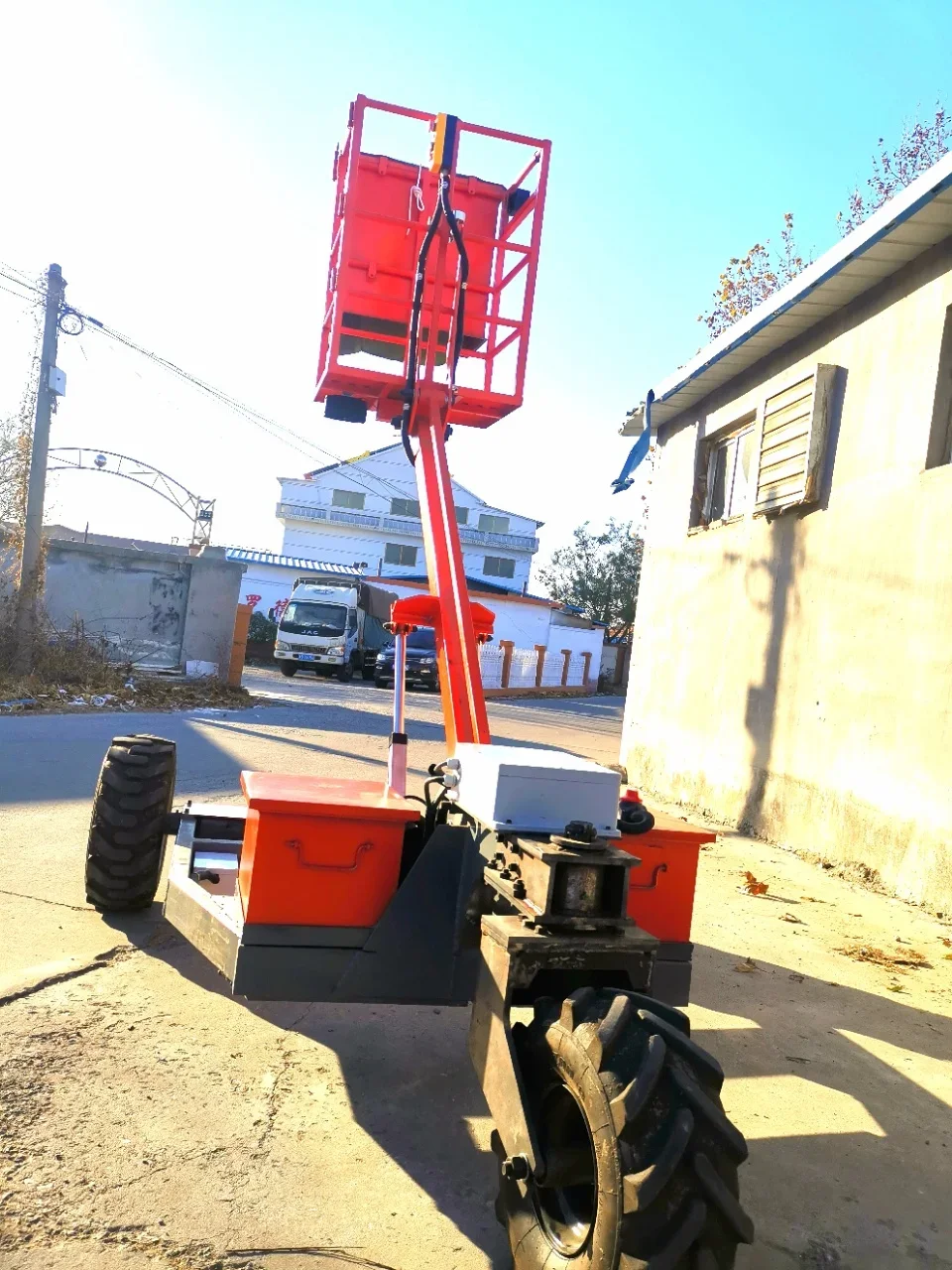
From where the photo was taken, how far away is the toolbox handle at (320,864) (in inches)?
127

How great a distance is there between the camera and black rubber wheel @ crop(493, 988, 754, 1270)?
1.98 metres

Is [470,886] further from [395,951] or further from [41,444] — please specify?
[41,444]

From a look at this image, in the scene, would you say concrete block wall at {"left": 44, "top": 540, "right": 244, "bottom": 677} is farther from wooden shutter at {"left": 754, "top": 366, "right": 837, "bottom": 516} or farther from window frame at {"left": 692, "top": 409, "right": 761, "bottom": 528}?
wooden shutter at {"left": 754, "top": 366, "right": 837, "bottom": 516}

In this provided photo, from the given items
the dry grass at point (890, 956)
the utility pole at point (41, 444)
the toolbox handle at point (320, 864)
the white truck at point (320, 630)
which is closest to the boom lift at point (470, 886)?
the toolbox handle at point (320, 864)

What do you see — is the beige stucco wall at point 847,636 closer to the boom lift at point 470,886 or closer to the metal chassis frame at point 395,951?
the boom lift at point 470,886

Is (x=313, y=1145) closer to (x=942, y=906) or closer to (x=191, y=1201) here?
(x=191, y=1201)

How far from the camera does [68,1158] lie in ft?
9.11

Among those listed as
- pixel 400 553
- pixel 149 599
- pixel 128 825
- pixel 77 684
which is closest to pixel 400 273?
pixel 128 825

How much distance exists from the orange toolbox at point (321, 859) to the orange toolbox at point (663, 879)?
87 centimetres

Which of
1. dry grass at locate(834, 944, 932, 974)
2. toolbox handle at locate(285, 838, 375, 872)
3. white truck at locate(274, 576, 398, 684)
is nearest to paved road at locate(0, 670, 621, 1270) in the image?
toolbox handle at locate(285, 838, 375, 872)

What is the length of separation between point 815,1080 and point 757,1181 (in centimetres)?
94

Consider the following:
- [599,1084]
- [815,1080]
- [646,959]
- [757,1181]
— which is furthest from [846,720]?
[599,1084]

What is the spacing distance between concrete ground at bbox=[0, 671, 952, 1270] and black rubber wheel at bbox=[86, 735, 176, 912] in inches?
7.3

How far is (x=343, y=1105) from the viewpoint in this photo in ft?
10.8
